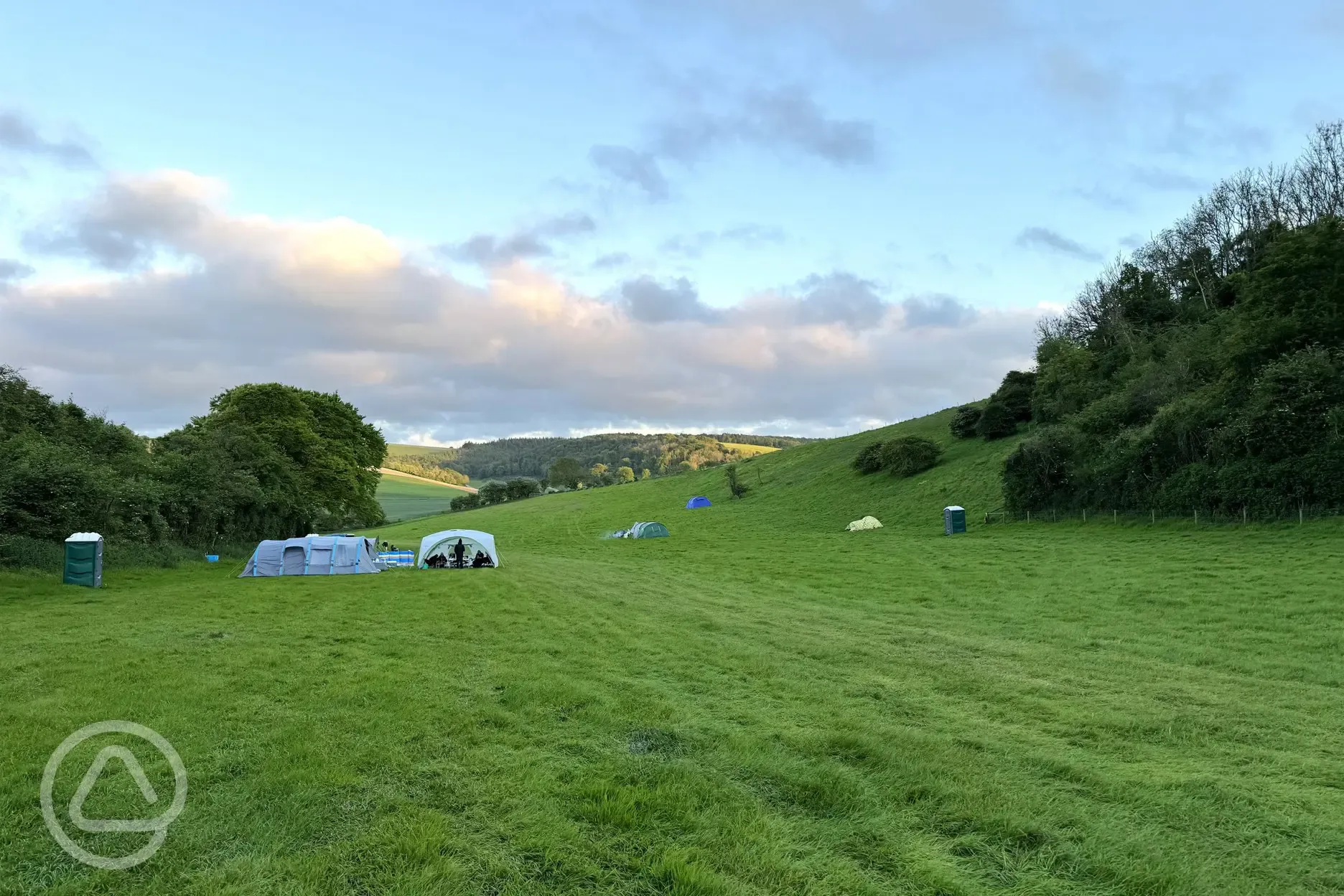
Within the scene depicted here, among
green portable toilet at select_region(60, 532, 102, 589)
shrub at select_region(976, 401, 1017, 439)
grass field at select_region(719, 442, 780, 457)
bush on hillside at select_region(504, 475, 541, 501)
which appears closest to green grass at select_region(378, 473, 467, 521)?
bush on hillside at select_region(504, 475, 541, 501)

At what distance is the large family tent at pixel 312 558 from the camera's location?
25844mm

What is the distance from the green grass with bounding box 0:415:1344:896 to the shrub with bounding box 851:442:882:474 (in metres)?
43.8

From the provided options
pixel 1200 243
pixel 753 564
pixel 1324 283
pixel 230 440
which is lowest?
pixel 753 564

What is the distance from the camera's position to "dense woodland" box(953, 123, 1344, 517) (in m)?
27.4

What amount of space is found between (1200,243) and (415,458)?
553 ft

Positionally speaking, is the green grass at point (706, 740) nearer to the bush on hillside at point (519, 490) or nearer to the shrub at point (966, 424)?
the shrub at point (966, 424)

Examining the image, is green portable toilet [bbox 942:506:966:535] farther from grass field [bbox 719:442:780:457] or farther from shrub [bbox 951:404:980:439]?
grass field [bbox 719:442:780:457]

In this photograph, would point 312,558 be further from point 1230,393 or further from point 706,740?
point 1230,393

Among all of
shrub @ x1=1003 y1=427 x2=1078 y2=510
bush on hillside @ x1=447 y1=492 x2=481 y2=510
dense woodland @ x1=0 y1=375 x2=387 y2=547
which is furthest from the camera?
bush on hillside @ x1=447 y1=492 x2=481 y2=510

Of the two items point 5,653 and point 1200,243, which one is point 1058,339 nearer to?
point 1200,243

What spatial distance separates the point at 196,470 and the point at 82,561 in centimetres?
1122

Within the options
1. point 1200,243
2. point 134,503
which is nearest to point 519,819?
point 134,503

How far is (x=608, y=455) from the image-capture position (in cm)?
16125

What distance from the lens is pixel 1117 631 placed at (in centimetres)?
1355
